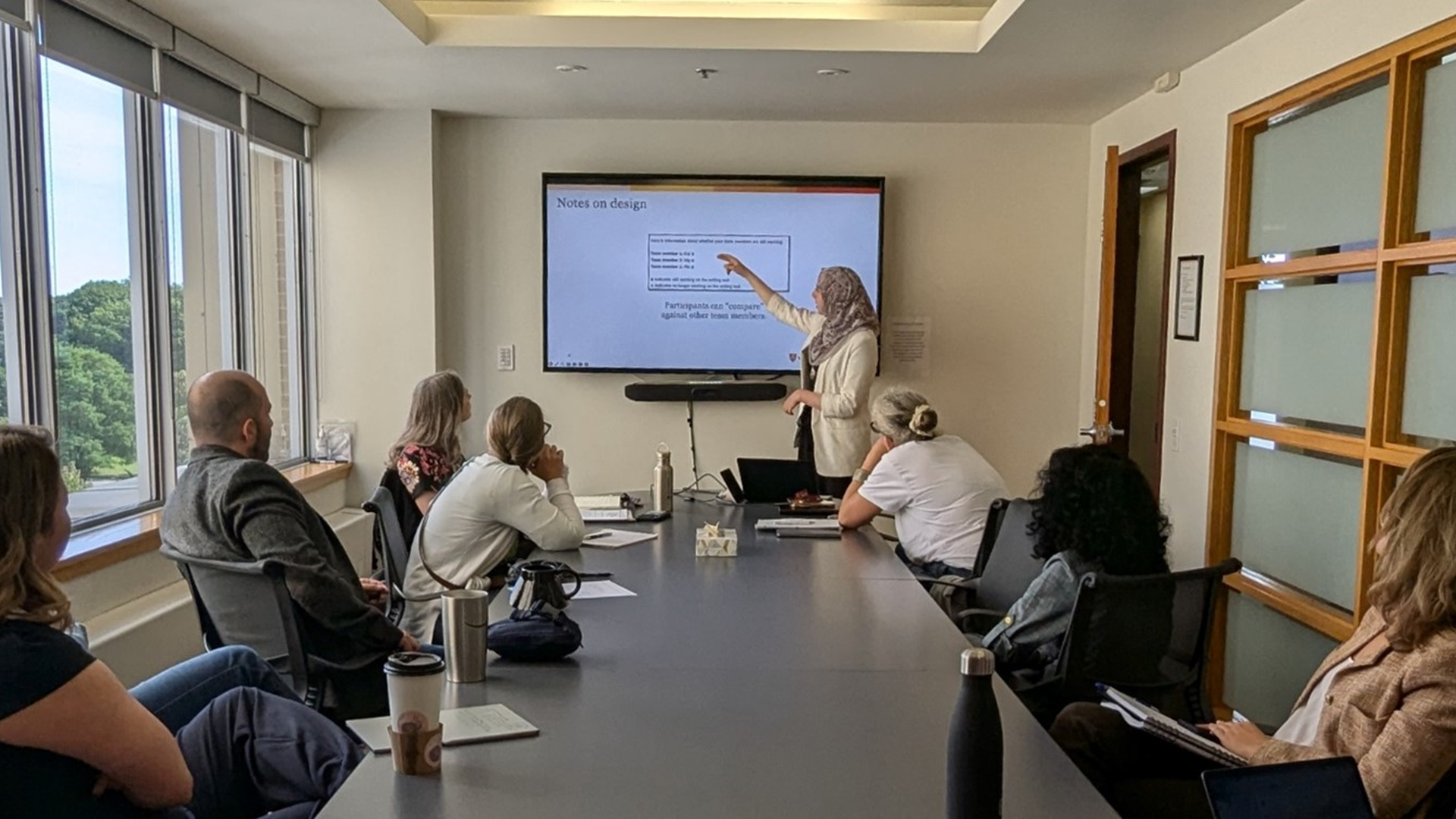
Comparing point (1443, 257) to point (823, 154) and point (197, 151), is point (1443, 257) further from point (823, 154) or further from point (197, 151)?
point (197, 151)

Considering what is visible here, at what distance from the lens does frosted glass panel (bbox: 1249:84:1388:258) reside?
9.92 ft

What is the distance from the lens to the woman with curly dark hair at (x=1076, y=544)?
254cm

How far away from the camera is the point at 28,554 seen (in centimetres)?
154

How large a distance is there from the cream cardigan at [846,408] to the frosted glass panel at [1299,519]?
5.48ft

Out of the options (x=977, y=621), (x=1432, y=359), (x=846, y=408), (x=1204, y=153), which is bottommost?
(x=977, y=621)

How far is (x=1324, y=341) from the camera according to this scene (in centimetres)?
327

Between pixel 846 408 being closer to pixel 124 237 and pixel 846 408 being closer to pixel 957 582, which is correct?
pixel 957 582

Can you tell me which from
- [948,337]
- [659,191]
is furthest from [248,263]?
[948,337]

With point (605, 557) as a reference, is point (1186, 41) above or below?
above

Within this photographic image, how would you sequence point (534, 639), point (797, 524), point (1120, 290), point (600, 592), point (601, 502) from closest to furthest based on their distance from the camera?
1. point (534, 639)
2. point (600, 592)
3. point (797, 524)
4. point (601, 502)
5. point (1120, 290)

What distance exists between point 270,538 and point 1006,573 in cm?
203

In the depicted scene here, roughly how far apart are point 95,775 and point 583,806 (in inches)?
28.2

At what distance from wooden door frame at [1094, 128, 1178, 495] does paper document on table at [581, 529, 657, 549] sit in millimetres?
2311

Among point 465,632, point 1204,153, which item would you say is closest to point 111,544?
point 465,632
